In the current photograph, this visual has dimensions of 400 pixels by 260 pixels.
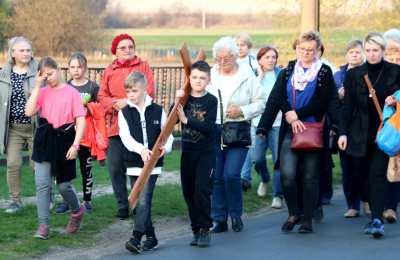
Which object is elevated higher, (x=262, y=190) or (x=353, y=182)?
(x=353, y=182)

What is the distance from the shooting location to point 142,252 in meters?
8.90

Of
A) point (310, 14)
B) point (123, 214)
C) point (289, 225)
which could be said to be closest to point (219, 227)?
point (289, 225)

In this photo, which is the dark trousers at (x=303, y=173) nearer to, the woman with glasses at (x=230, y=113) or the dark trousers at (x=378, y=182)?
the woman with glasses at (x=230, y=113)

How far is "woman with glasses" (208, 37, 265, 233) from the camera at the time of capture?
9.80 m

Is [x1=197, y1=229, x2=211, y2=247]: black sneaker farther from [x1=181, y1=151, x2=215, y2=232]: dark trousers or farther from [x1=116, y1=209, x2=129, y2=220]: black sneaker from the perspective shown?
[x1=116, y1=209, x2=129, y2=220]: black sneaker

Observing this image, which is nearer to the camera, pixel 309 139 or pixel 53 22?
pixel 309 139

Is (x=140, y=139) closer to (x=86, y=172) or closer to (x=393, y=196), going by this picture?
(x=86, y=172)

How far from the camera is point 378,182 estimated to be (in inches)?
385

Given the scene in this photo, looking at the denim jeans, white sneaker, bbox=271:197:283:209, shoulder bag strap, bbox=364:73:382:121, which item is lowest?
white sneaker, bbox=271:197:283:209

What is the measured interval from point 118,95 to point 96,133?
0.48 m

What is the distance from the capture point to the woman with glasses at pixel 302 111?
9.79 meters

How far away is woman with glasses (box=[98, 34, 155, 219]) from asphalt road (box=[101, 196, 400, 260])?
3.50 feet

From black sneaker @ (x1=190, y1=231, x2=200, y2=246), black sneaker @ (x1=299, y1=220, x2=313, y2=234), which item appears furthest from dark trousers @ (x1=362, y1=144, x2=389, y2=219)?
black sneaker @ (x1=190, y1=231, x2=200, y2=246)

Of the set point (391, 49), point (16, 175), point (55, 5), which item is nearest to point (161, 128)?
point (16, 175)
